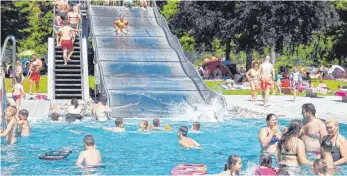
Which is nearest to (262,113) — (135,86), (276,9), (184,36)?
(135,86)

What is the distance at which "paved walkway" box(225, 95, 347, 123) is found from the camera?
2000 centimetres

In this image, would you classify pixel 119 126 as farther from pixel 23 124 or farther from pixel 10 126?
pixel 10 126

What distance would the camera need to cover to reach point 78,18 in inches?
1011

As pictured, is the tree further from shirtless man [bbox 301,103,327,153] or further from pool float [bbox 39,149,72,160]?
shirtless man [bbox 301,103,327,153]

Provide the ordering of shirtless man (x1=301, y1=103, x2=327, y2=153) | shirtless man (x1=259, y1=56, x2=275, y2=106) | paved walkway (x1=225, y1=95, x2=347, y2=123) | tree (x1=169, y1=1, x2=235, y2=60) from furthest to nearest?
1. tree (x1=169, y1=1, x2=235, y2=60)
2. shirtless man (x1=259, y1=56, x2=275, y2=106)
3. paved walkway (x1=225, y1=95, x2=347, y2=123)
4. shirtless man (x1=301, y1=103, x2=327, y2=153)

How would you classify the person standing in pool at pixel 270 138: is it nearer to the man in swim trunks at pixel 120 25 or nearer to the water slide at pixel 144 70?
the water slide at pixel 144 70

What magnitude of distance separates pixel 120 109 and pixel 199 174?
8.74 metres

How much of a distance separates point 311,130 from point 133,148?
4247 millimetres

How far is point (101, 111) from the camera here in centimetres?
1797

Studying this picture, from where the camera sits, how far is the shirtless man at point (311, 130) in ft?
37.2

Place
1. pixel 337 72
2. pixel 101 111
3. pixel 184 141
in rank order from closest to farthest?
pixel 184 141 < pixel 101 111 < pixel 337 72

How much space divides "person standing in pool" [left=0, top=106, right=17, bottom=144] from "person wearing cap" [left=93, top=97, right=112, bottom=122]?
4.15 m

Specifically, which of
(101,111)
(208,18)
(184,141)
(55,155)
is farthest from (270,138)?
(208,18)

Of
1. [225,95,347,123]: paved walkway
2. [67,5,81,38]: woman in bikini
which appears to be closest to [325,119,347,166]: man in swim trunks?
[225,95,347,123]: paved walkway
